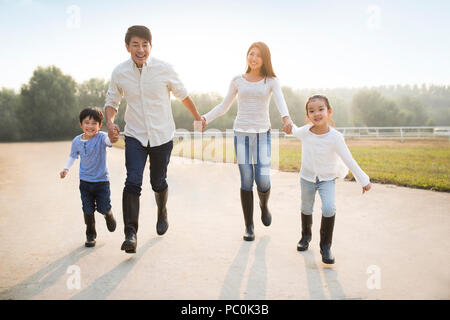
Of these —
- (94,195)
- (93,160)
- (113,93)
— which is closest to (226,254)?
(94,195)

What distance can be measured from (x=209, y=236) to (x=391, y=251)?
1.82m

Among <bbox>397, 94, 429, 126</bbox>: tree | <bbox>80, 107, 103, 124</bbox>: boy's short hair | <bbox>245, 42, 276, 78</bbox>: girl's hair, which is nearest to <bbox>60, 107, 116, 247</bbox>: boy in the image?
<bbox>80, 107, 103, 124</bbox>: boy's short hair

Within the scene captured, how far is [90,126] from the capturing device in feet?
12.8

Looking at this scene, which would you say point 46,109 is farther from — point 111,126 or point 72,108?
point 111,126

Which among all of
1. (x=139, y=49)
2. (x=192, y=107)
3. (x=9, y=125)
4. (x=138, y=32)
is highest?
(x=138, y=32)

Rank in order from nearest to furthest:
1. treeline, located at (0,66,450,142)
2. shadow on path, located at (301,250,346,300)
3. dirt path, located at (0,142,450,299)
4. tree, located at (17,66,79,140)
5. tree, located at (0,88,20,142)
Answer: shadow on path, located at (301,250,346,300)
dirt path, located at (0,142,450,299)
treeline, located at (0,66,450,142)
tree, located at (0,88,20,142)
tree, located at (17,66,79,140)

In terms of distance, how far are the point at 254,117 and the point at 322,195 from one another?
112 cm

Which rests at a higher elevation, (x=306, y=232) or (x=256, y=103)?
(x=256, y=103)

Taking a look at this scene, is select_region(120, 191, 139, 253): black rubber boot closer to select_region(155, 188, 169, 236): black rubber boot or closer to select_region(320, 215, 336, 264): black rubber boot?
select_region(155, 188, 169, 236): black rubber boot

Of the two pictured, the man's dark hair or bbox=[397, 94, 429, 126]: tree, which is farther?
bbox=[397, 94, 429, 126]: tree

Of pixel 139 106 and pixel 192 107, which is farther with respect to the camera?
pixel 192 107

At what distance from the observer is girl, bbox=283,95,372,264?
3346 millimetres

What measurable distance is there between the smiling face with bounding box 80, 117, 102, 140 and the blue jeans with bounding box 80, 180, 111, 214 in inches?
20.1

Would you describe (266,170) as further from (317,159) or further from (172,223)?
(172,223)
